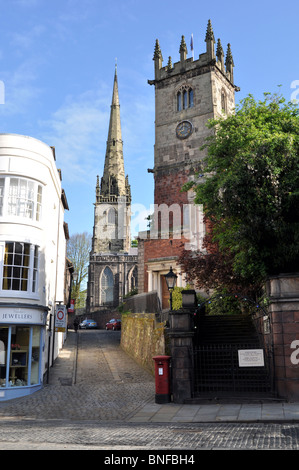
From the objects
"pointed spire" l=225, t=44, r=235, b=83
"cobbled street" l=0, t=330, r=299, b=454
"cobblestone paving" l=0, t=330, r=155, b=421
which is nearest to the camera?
"cobbled street" l=0, t=330, r=299, b=454

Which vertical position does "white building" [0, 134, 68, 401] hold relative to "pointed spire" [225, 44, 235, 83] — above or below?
below

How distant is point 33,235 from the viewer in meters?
17.9

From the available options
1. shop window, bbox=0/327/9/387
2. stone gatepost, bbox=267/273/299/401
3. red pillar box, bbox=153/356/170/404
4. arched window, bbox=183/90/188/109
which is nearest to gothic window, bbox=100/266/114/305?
arched window, bbox=183/90/188/109

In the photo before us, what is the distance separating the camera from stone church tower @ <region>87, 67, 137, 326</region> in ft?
240

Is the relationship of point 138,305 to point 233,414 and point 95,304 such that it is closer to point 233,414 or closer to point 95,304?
point 233,414

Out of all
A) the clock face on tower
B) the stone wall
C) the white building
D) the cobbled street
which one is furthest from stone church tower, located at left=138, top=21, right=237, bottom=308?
the white building

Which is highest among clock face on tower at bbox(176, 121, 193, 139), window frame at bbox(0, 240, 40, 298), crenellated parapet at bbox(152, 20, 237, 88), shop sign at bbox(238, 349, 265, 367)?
crenellated parapet at bbox(152, 20, 237, 88)

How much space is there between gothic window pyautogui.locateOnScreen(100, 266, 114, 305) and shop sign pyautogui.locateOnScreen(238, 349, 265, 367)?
60266mm

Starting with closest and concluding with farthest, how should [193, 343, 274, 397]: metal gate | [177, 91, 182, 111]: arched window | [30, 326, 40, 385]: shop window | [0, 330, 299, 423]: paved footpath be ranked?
1. [0, 330, 299, 423]: paved footpath
2. [193, 343, 274, 397]: metal gate
3. [30, 326, 40, 385]: shop window
4. [177, 91, 182, 111]: arched window

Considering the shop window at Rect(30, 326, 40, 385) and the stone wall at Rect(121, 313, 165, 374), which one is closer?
the shop window at Rect(30, 326, 40, 385)

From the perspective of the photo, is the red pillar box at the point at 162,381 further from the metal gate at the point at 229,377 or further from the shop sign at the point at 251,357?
the shop sign at the point at 251,357

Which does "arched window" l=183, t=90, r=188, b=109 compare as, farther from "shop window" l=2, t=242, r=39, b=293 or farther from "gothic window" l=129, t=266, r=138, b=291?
"gothic window" l=129, t=266, r=138, b=291
